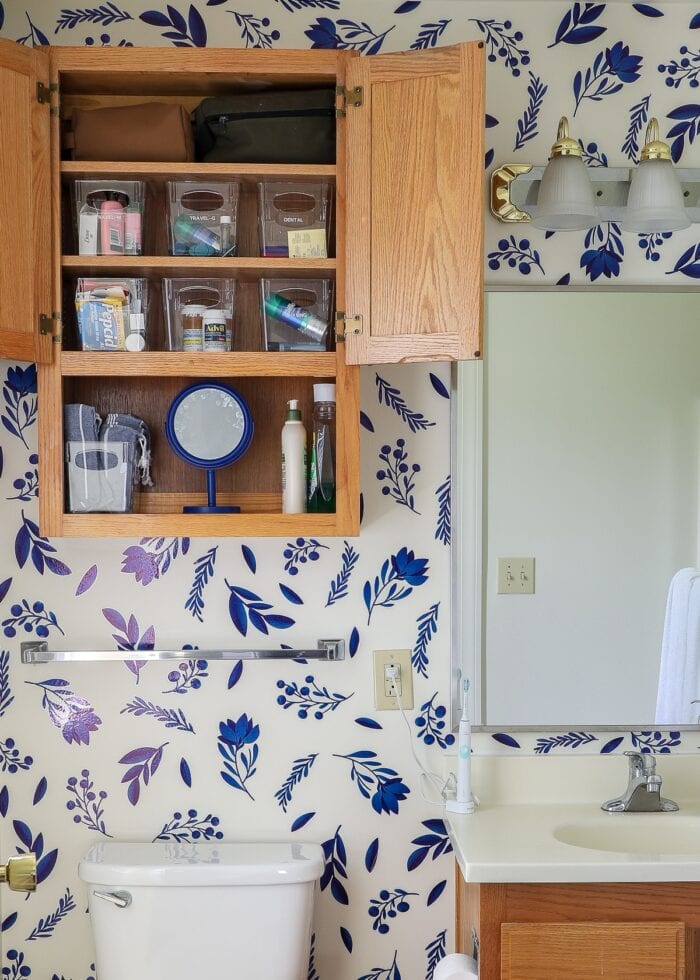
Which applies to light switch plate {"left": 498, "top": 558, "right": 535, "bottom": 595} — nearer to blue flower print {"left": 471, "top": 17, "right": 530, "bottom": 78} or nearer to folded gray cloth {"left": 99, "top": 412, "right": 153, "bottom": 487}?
folded gray cloth {"left": 99, "top": 412, "right": 153, "bottom": 487}

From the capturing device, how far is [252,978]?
180cm

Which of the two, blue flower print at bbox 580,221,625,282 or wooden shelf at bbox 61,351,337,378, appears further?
blue flower print at bbox 580,221,625,282

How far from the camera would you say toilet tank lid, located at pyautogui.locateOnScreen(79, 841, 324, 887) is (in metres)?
1.80

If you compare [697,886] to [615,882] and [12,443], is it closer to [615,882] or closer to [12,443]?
[615,882]

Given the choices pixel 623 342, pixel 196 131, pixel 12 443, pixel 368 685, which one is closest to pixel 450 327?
pixel 623 342

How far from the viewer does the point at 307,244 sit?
5.89ft

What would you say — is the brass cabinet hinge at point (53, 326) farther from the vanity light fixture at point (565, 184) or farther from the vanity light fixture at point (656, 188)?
the vanity light fixture at point (656, 188)

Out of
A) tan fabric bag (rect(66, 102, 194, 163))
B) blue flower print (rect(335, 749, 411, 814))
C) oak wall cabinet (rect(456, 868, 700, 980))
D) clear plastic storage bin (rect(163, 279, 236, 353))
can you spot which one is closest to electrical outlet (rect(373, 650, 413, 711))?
blue flower print (rect(335, 749, 411, 814))

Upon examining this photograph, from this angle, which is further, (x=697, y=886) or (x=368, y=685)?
(x=368, y=685)

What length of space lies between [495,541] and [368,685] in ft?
1.32

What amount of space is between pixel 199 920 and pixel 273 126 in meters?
1.52

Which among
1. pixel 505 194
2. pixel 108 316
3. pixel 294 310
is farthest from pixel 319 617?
pixel 505 194

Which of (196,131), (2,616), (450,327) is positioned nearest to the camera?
(450,327)

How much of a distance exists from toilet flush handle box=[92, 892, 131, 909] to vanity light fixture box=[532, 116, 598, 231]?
60.6 inches
